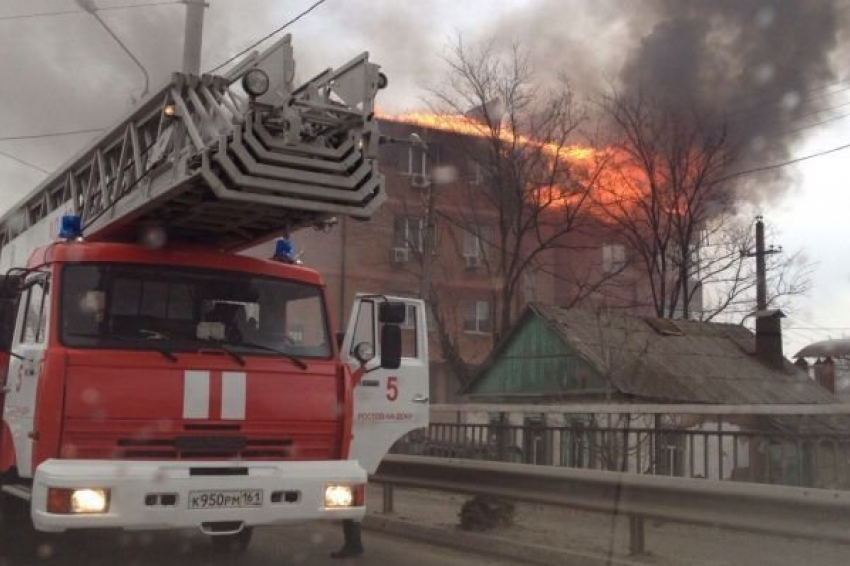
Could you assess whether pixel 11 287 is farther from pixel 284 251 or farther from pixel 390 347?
pixel 390 347

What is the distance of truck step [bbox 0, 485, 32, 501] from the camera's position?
511 cm

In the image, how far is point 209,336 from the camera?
5.34m

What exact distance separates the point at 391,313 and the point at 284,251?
0.89 m

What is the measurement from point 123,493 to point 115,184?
2.54 metres

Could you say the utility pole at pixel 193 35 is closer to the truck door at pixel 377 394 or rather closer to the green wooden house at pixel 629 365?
the truck door at pixel 377 394

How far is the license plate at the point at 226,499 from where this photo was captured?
4809 millimetres

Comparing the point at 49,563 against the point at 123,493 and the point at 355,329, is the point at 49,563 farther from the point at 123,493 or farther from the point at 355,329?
the point at 355,329

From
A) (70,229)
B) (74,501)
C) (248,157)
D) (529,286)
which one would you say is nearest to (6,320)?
(70,229)

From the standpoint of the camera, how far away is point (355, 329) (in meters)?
6.22

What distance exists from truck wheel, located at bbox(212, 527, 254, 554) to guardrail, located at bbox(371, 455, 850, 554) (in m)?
1.68

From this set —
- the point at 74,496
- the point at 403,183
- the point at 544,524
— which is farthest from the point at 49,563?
the point at 403,183

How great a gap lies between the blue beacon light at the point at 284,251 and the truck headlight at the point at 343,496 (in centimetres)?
174

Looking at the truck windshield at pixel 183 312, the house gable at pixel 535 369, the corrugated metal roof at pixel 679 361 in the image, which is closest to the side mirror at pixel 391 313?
the truck windshield at pixel 183 312

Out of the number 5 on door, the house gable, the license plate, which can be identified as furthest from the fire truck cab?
the house gable
